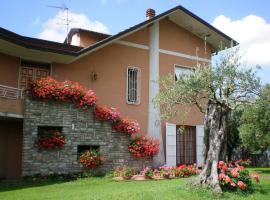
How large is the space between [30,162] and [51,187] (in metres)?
1.94

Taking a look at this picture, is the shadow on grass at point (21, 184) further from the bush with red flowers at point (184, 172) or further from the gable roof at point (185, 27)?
the gable roof at point (185, 27)

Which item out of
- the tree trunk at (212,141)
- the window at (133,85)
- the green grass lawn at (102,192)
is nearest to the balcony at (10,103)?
the green grass lawn at (102,192)

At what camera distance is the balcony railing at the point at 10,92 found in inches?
558

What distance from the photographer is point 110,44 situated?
58.0 feet

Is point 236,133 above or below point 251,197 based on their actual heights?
above

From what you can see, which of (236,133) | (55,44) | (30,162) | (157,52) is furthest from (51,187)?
(236,133)

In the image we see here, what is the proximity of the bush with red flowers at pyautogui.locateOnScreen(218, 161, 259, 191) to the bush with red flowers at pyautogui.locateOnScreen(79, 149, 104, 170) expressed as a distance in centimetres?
517

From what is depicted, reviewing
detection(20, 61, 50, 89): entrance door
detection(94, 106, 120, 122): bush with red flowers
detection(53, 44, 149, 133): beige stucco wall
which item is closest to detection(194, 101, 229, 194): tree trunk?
detection(94, 106, 120, 122): bush with red flowers

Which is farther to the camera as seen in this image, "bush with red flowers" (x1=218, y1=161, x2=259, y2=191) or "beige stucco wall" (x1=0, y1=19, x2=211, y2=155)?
"beige stucco wall" (x1=0, y1=19, x2=211, y2=155)

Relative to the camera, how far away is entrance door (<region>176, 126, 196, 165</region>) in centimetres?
1930

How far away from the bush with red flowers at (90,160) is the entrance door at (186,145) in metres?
5.66

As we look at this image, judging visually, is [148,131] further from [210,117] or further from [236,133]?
[236,133]

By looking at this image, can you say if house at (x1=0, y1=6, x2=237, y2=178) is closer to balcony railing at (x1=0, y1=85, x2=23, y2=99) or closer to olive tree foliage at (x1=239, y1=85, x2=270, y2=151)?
balcony railing at (x1=0, y1=85, x2=23, y2=99)

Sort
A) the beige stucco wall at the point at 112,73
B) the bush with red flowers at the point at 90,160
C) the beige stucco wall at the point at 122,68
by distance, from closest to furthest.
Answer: the bush with red flowers at the point at 90,160, the beige stucco wall at the point at 112,73, the beige stucco wall at the point at 122,68
